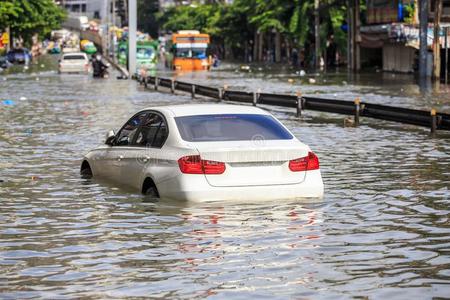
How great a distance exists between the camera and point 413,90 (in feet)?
161

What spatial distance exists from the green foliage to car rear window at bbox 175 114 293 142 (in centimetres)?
9386

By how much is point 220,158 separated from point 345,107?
18042 millimetres

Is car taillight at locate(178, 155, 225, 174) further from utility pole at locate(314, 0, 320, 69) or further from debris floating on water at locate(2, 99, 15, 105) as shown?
utility pole at locate(314, 0, 320, 69)

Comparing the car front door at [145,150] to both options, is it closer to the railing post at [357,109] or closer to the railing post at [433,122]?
the railing post at [433,122]

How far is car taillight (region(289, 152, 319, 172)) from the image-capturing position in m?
13.1

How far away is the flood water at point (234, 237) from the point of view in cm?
911

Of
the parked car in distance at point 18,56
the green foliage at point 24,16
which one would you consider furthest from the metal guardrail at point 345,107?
the parked car in distance at point 18,56

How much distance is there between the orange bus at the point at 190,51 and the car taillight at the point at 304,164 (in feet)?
258

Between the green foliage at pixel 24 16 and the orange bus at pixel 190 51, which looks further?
the green foliage at pixel 24 16

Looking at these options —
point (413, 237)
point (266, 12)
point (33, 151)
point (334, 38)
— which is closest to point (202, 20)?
point (266, 12)

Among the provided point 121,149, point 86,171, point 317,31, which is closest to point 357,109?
point 86,171

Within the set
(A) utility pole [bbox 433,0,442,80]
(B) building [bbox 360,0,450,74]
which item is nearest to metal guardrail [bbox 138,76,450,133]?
(A) utility pole [bbox 433,0,442,80]

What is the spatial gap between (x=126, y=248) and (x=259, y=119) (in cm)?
345

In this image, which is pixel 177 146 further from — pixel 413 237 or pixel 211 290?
pixel 211 290
